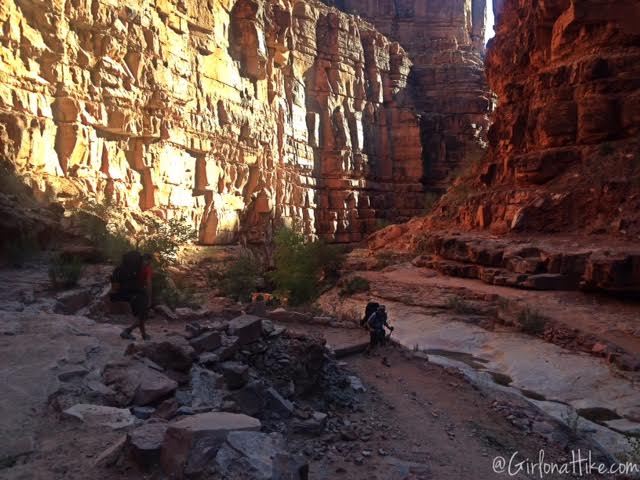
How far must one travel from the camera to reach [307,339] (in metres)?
6.84

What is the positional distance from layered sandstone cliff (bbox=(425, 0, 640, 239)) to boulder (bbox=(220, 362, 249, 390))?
1472 centimetres

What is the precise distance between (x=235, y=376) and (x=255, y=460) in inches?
75.1

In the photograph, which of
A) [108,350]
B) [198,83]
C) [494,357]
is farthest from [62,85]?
[494,357]

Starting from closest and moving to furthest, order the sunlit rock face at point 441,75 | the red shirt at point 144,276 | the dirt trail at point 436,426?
the dirt trail at point 436,426, the red shirt at point 144,276, the sunlit rock face at point 441,75

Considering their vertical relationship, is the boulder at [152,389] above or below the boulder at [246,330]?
below

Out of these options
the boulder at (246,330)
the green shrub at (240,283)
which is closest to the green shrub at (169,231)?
the green shrub at (240,283)

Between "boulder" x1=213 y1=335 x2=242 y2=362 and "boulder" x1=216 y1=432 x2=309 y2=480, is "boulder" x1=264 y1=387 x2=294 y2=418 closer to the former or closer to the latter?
"boulder" x1=213 y1=335 x2=242 y2=362

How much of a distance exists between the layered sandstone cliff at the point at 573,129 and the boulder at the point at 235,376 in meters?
14.7

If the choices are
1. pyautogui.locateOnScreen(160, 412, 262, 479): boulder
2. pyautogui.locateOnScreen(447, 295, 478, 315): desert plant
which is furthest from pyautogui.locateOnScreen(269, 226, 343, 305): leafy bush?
pyautogui.locateOnScreen(160, 412, 262, 479): boulder

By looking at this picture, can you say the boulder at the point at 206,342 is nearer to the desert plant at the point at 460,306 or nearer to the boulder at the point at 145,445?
the boulder at the point at 145,445

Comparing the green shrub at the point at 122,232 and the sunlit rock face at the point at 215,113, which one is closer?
the green shrub at the point at 122,232

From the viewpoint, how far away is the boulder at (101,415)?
4.24m

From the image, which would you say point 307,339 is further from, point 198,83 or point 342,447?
point 198,83

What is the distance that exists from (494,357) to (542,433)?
17.2 ft
